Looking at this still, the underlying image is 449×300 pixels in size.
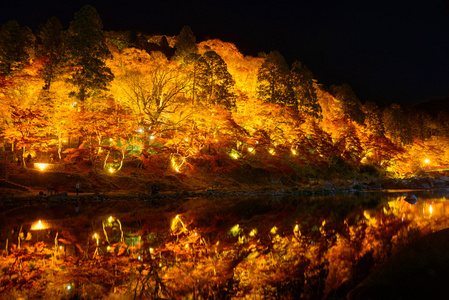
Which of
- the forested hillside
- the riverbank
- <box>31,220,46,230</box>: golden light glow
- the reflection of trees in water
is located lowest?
the reflection of trees in water

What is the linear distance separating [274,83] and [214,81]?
26.9 ft

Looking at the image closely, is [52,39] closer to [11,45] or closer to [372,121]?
[11,45]

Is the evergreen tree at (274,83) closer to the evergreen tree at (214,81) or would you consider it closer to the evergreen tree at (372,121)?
the evergreen tree at (214,81)

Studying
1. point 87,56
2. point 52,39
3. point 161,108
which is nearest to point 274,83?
point 161,108

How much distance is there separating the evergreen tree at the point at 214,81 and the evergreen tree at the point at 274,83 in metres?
5.72

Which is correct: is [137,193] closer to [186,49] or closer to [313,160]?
[186,49]

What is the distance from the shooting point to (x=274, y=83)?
35.2 meters

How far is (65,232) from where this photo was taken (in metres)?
9.99

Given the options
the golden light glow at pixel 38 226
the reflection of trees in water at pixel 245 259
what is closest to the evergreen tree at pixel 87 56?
the golden light glow at pixel 38 226

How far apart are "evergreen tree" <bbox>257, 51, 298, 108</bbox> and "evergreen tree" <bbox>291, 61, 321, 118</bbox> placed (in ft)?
7.60

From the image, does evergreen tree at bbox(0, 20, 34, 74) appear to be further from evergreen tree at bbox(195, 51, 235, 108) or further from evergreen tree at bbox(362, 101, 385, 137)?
evergreen tree at bbox(362, 101, 385, 137)

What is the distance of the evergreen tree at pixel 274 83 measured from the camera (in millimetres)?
34969

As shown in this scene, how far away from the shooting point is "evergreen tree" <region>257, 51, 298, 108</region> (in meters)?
35.0

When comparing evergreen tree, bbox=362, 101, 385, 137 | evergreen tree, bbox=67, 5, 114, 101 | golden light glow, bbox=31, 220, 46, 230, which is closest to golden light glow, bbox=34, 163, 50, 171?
evergreen tree, bbox=67, 5, 114, 101
